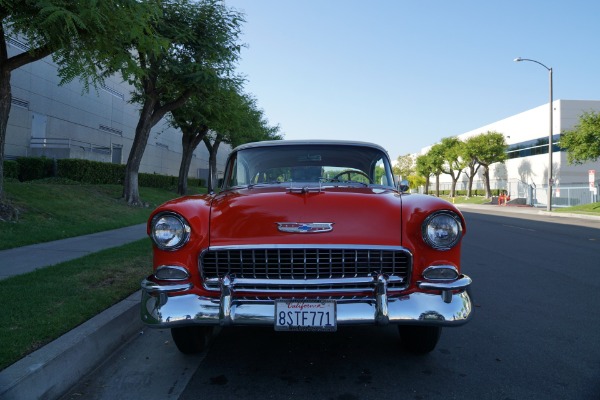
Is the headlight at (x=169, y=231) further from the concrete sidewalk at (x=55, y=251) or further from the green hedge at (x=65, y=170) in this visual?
the green hedge at (x=65, y=170)

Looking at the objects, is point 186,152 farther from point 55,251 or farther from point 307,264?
point 307,264

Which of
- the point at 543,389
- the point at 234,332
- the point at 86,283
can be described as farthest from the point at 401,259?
the point at 86,283

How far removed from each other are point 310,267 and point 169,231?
98 centimetres

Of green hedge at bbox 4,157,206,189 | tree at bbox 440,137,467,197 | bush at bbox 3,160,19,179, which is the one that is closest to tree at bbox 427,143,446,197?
tree at bbox 440,137,467,197

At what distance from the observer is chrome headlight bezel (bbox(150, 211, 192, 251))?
3020 mm

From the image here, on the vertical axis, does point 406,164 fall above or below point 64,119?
above

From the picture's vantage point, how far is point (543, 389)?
2971 millimetres

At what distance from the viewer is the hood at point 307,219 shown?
2893 millimetres

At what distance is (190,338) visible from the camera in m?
3.46

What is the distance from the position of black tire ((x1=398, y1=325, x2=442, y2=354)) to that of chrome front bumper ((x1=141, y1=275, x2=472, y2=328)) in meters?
0.55

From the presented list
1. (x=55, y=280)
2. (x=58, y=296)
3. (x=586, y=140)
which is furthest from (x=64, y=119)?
(x=586, y=140)

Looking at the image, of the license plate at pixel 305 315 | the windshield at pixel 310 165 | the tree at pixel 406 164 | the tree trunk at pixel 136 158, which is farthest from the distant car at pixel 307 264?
the tree at pixel 406 164

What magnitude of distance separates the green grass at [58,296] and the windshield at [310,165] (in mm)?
1743

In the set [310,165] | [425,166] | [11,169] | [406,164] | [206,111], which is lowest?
[310,165]
